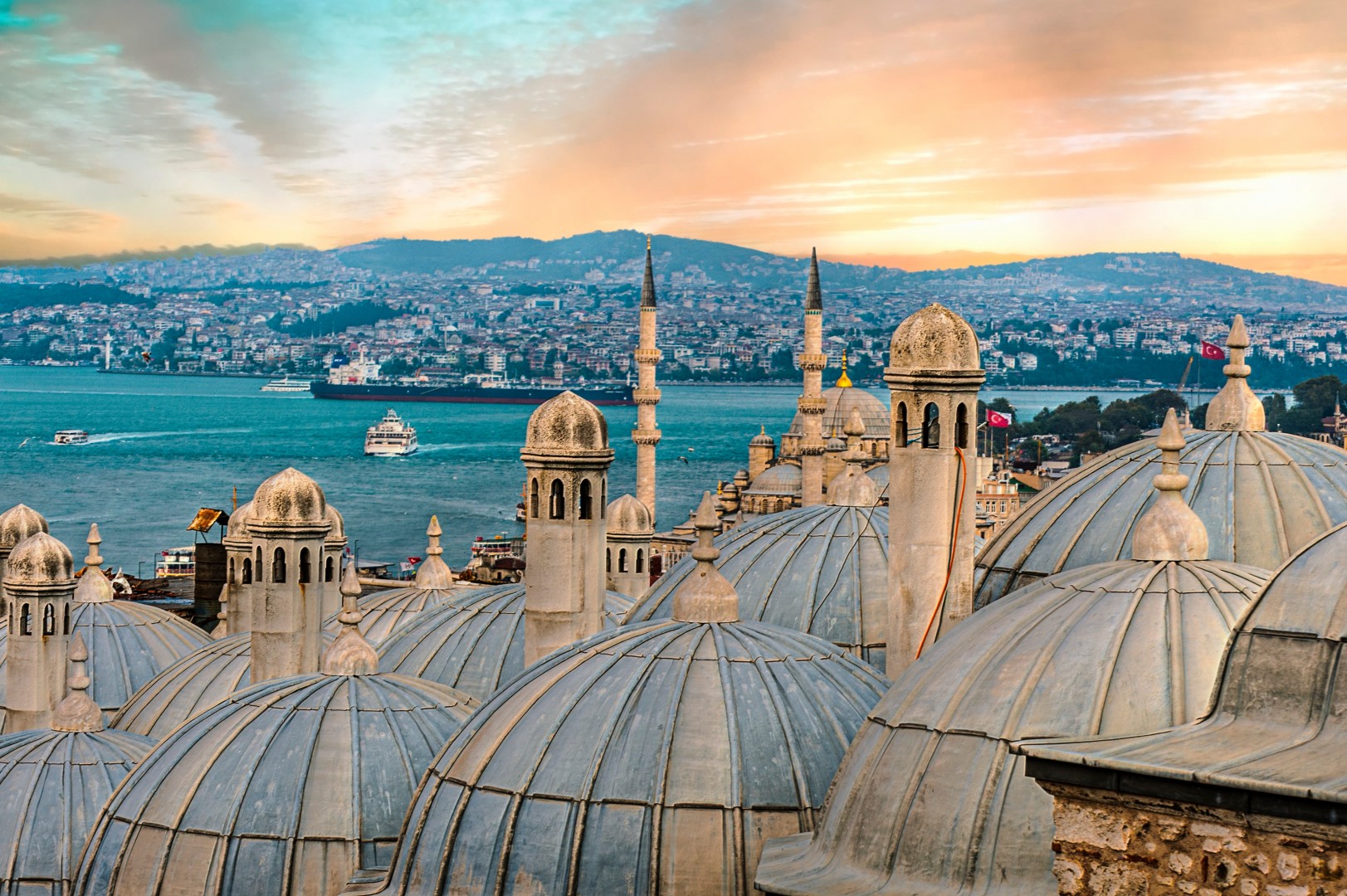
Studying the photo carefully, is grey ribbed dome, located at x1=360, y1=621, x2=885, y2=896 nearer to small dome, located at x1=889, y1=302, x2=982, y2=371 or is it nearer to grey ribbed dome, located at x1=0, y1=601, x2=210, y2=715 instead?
small dome, located at x1=889, y1=302, x2=982, y2=371

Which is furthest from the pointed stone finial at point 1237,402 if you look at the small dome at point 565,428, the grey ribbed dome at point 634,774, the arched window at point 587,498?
the arched window at point 587,498

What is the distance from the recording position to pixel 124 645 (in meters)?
33.8

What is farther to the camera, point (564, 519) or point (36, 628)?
point (36, 628)

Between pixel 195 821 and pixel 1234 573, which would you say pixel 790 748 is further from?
pixel 195 821

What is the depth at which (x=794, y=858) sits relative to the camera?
1334cm

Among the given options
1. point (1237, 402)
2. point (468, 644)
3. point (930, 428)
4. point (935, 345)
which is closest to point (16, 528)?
point (468, 644)

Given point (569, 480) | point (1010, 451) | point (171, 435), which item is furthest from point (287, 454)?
point (569, 480)

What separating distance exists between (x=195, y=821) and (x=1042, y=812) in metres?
10.3

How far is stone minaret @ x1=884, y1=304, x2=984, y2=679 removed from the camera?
666 inches

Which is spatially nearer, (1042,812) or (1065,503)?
(1042,812)

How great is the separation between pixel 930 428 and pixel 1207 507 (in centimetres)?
299

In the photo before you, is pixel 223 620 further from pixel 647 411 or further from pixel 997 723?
pixel 997 723

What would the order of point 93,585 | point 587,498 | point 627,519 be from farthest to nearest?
1. point 627,519
2. point 93,585
3. point 587,498

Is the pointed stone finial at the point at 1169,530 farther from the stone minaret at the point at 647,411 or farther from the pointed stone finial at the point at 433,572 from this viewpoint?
the stone minaret at the point at 647,411
